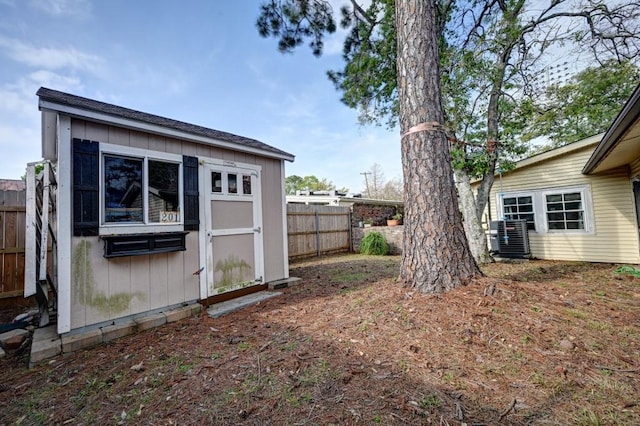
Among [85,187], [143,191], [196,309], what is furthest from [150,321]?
[85,187]

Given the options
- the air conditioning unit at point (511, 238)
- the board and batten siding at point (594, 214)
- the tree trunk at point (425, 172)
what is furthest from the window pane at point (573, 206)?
the tree trunk at point (425, 172)

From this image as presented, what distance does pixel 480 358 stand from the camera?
203cm

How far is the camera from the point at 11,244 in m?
4.31

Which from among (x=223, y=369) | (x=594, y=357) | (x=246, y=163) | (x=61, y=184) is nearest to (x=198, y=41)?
(x=246, y=163)

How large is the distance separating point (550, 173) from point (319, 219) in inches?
272

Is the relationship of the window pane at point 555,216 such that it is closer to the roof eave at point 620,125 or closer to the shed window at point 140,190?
the roof eave at point 620,125

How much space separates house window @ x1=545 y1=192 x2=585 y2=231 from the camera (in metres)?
6.92

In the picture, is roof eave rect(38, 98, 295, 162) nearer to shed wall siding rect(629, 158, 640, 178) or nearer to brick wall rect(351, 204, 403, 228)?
brick wall rect(351, 204, 403, 228)

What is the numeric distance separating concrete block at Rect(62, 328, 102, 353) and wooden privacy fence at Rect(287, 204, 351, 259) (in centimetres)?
595

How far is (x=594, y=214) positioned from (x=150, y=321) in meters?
9.68

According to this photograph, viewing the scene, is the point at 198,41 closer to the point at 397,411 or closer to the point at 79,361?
the point at 79,361

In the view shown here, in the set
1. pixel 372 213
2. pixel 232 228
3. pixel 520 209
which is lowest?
pixel 232 228

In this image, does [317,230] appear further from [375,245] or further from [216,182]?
[216,182]

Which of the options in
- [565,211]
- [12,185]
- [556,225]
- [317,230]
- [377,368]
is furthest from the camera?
[317,230]
